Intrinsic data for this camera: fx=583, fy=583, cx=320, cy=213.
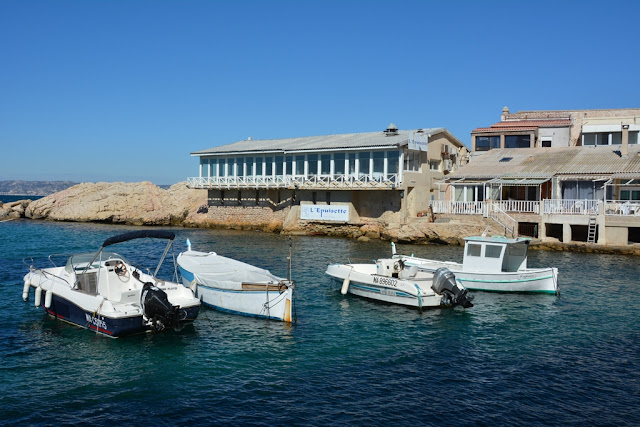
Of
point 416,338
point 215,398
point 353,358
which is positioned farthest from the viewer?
point 416,338

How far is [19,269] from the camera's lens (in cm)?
3306

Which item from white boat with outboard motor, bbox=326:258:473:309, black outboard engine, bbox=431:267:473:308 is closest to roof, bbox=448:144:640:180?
white boat with outboard motor, bbox=326:258:473:309

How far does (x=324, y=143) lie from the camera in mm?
56000

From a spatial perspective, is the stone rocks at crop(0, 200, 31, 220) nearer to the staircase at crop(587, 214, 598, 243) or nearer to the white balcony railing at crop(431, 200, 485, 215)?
the white balcony railing at crop(431, 200, 485, 215)

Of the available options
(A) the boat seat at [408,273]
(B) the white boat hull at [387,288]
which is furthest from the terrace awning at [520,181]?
(A) the boat seat at [408,273]

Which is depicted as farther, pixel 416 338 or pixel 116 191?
pixel 116 191

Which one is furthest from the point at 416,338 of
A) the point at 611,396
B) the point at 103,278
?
the point at 103,278

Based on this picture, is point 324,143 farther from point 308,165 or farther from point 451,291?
point 451,291

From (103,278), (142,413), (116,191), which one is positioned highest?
(116,191)

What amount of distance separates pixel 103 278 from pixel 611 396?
16.9 meters

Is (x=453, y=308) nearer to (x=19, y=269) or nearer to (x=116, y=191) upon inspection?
(x=19, y=269)

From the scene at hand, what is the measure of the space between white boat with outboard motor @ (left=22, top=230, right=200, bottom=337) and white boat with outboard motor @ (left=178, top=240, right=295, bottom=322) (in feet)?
5.84

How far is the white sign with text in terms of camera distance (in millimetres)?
52531

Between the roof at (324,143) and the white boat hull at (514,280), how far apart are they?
22734 mm
